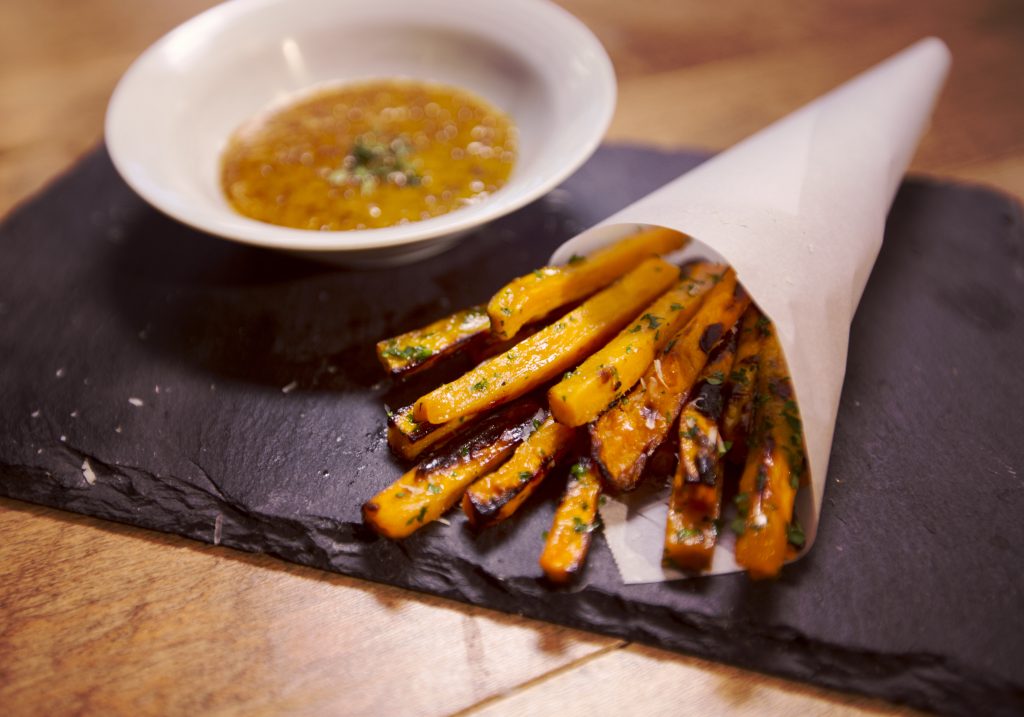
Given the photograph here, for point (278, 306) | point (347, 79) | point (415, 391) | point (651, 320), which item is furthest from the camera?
point (347, 79)

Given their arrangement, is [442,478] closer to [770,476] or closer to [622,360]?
[622,360]

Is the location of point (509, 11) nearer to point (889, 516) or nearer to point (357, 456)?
point (357, 456)

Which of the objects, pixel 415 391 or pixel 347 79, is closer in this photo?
pixel 415 391

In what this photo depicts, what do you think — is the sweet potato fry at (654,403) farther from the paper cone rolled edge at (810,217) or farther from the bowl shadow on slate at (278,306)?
the bowl shadow on slate at (278,306)

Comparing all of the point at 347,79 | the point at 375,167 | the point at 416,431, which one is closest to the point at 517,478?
the point at 416,431

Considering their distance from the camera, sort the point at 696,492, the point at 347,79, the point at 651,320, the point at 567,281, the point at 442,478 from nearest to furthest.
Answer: the point at 696,492, the point at 442,478, the point at 651,320, the point at 567,281, the point at 347,79

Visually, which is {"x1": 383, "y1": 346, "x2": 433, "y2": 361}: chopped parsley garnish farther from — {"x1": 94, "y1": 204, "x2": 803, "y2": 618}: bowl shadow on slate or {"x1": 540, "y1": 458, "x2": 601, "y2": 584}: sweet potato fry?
{"x1": 540, "y1": 458, "x2": 601, "y2": 584}: sweet potato fry

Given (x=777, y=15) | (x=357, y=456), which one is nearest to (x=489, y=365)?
(x=357, y=456)
